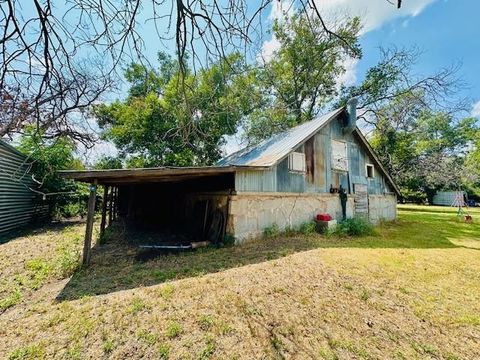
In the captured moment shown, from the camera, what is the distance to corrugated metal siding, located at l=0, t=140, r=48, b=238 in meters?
10.2

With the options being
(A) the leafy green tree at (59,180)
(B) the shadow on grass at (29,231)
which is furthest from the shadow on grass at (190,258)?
(A) the leafy green tree at (59,180)

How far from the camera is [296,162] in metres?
10.4

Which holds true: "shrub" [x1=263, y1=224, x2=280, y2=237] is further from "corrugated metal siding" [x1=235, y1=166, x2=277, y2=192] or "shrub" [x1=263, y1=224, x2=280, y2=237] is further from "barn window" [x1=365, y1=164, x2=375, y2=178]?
"barn window" [x1=365, y1=164, x2=375, y2=178]

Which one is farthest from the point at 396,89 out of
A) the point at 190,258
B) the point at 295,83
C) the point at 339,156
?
the point at 190,258

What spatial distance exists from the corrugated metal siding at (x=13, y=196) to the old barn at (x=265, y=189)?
152 inches

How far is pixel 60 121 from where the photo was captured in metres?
3.50

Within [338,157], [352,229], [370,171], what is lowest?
[352,229]

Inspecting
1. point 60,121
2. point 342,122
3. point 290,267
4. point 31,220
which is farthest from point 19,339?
point 342,122

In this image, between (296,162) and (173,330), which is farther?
(296,162)

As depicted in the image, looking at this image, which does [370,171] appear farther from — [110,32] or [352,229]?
[110,32]

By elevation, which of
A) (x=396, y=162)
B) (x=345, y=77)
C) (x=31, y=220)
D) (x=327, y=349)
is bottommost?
(x=327, y=349)

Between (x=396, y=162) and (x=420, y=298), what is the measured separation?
1958 cm

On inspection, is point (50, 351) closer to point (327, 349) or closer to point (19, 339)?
point (19, 339)

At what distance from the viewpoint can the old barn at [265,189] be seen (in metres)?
8.47
